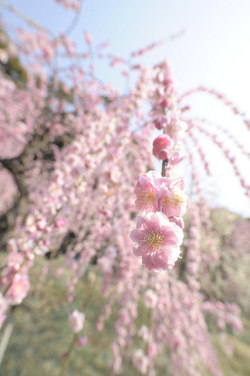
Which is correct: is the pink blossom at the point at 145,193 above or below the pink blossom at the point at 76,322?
above

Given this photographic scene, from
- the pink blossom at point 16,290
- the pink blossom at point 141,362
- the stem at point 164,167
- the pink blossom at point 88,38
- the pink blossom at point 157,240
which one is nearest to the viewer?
the pink blossom at point 157,240

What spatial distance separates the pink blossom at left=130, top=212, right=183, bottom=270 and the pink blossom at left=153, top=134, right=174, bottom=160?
327 mm

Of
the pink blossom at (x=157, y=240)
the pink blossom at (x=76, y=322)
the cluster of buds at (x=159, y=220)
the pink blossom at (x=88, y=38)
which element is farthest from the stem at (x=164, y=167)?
the pink blossom at (x=88, y=38)

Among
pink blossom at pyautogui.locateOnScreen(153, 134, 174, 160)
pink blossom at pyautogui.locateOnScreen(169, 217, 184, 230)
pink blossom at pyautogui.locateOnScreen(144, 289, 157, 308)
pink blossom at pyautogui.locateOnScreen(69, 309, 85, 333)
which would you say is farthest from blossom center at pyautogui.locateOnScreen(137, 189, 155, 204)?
pink blossom at pyautogui.locateOnScreen(144, 289, 157, 308)

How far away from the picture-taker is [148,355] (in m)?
3.21

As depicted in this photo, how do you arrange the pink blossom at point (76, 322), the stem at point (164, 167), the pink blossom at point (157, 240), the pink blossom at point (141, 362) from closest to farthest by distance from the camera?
the pink blossom at point (157, 240), the stem at point (164, 167), the pink blossom at point (76, 322), the pink blossom at point (141, 362)

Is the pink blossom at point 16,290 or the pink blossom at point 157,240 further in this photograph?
the pink blossom at point 16,290

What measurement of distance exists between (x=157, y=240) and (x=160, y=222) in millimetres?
98

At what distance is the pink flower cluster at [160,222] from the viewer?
0.72 metres

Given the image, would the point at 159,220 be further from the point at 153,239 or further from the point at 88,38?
the point at 88,38

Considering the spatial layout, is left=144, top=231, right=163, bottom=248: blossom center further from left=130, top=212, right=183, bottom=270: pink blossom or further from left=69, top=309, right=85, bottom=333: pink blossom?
left=69, top=309, right=85, bottom=333: pink blossom

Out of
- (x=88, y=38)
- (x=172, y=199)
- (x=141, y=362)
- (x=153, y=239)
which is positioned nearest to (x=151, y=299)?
(x=141, y=362)

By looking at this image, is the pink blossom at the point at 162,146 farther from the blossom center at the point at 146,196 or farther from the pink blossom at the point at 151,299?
the pink blossom at the point at 151,299

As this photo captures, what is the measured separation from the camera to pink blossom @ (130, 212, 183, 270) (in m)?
0.71
